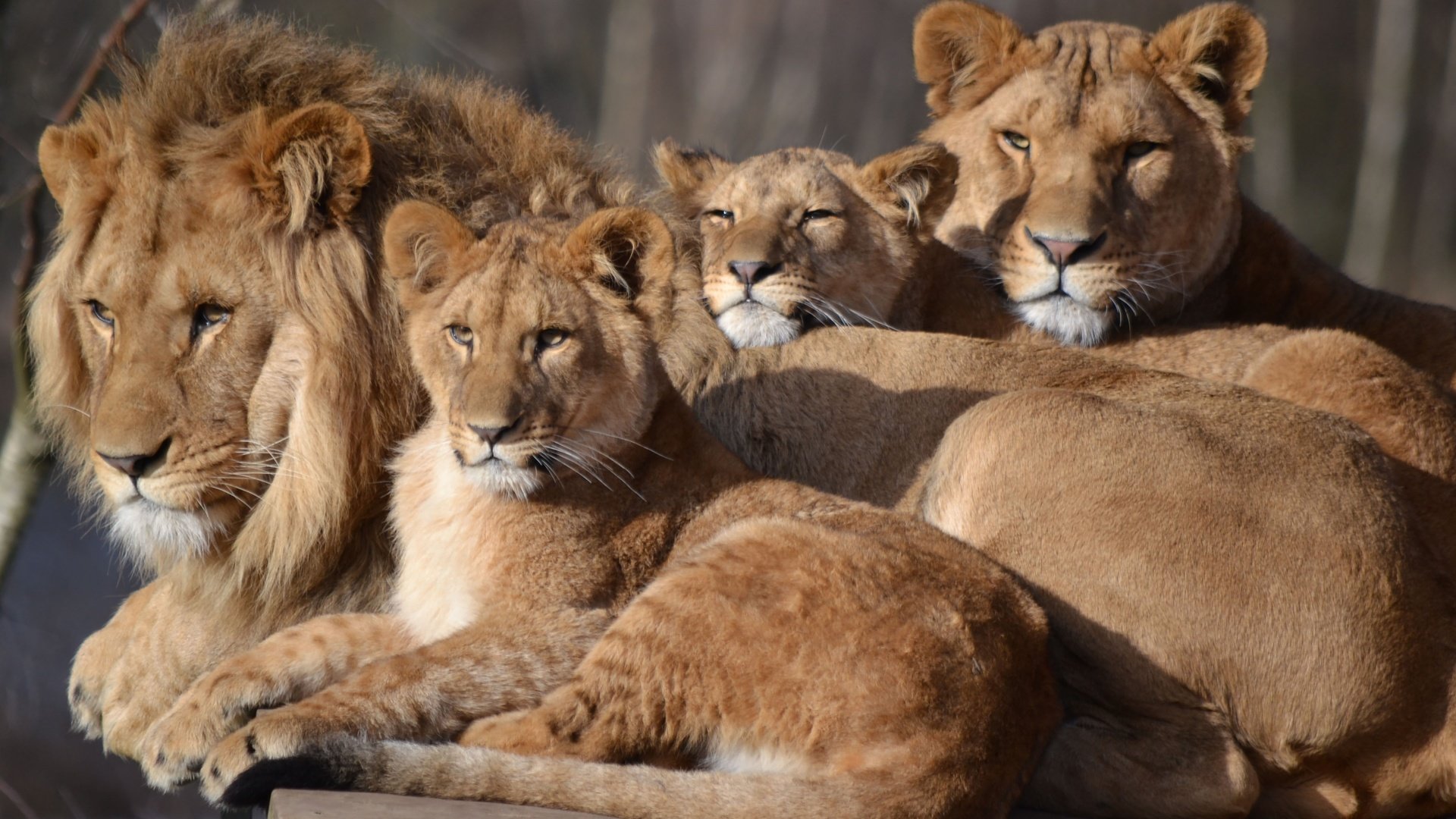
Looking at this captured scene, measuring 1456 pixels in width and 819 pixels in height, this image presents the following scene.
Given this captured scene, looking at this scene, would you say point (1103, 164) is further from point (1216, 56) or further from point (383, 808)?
point (383, 808)

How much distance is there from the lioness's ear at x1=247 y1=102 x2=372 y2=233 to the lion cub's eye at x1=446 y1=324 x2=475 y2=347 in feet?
1.91

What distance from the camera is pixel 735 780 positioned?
9.53 feet

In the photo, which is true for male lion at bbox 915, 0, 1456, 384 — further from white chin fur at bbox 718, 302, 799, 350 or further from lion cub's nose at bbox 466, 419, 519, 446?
lion cub's nose at bbox 466, 419, 519, 446

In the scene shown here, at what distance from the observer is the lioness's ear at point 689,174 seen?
205 inches

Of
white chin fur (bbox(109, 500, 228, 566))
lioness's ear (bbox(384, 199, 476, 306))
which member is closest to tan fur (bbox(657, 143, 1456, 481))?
lioness's ear (bbox(384, 199, 476, 306))

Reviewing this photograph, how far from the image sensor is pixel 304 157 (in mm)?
A: 3895

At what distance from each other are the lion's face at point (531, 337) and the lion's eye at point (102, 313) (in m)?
0.75

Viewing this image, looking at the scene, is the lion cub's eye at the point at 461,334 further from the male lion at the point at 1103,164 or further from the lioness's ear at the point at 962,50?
the lioness's ear at the point at 962,50

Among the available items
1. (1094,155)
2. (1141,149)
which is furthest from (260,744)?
(1141,149)

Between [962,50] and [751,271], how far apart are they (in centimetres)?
157

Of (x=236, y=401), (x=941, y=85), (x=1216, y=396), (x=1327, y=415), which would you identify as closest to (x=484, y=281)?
(x=236, y=401)

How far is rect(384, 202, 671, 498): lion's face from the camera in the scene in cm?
346

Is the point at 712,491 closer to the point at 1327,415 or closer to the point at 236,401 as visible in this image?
the point at 236,401

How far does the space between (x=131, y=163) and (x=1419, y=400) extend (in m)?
3.62
